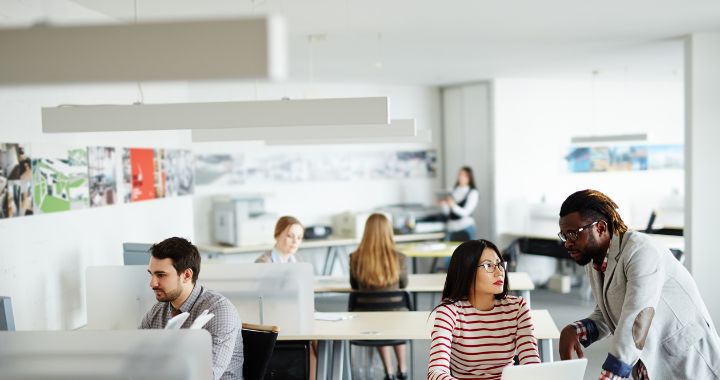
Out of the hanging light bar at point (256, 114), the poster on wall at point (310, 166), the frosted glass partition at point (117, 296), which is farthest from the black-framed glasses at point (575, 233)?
the poster on wall at point (310, 166)

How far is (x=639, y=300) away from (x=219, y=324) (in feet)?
5.42

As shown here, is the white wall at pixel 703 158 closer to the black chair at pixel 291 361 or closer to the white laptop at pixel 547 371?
the black chair at pixel 291 361

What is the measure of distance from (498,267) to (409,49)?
455 cm

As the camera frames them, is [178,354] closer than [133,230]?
Yes

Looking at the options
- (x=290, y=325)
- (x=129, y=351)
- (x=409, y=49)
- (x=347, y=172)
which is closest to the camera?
(x=129, y=351)

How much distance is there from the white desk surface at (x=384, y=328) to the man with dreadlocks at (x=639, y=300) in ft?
4.53

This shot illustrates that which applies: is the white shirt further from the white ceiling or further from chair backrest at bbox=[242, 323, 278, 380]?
chair backrest at bbox=[242, 323, 278, 380]

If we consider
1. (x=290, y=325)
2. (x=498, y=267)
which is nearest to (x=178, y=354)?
(x=498, y=267)

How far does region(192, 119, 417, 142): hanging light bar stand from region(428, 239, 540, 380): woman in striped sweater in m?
2.00

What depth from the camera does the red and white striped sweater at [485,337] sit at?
2973 millimetres

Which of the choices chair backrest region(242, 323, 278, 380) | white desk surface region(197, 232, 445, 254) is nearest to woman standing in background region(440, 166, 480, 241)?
white desk surface region(197, 232, 445, 254)

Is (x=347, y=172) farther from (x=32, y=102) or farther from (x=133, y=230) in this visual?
(x=32, y=102)

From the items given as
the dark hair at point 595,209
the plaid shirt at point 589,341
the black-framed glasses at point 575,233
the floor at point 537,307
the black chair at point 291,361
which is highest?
the dark hair at point 595,209

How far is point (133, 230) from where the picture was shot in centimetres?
588
